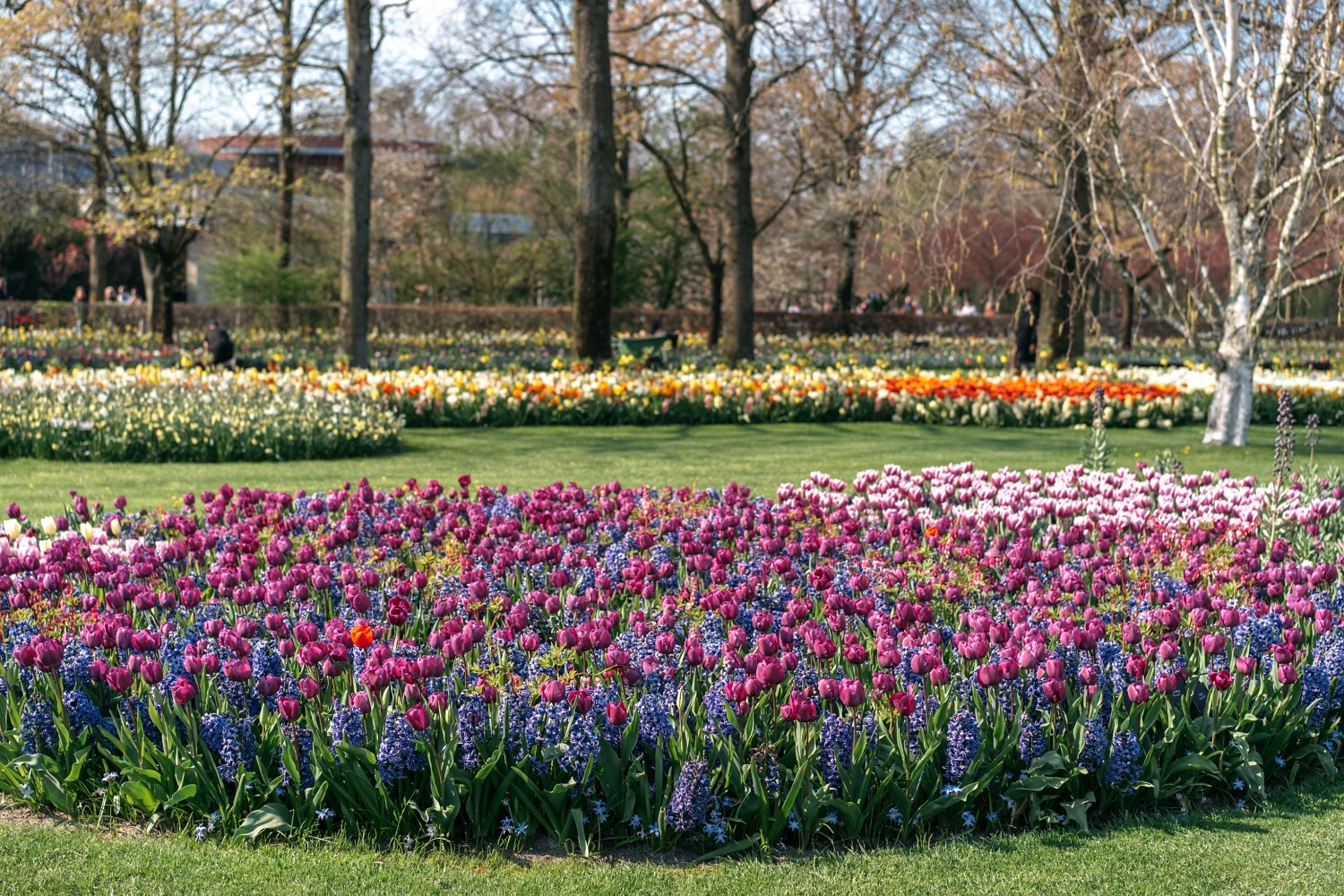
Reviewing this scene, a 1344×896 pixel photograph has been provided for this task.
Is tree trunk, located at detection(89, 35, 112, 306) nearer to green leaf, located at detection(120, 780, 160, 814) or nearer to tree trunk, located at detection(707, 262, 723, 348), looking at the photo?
tree trunk, located at detection(707, 262, 723, 348)

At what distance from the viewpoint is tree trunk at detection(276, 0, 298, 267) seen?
22.6m

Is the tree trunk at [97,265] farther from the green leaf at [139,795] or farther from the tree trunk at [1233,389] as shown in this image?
the green leaf at [139,795]

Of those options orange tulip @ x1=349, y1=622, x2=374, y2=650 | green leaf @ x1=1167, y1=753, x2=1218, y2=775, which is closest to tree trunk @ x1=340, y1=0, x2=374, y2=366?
orange tulip @ x1=349, y1=622, x2=374, y2=650

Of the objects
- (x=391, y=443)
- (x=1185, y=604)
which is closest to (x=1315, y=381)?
(x=391, y=443)

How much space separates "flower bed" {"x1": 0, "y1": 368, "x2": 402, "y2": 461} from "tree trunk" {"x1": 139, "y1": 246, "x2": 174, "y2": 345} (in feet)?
39.2

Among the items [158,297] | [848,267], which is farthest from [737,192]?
[848,267]

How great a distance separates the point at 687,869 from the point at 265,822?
1091 millimetres

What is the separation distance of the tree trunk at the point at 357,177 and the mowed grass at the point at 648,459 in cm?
434

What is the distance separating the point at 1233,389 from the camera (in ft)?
38.6

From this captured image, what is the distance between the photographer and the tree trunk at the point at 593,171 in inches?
671

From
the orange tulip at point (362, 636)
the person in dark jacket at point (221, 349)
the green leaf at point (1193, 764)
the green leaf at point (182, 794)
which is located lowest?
the green leaf at point (182, 794)

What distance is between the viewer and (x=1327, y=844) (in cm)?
368

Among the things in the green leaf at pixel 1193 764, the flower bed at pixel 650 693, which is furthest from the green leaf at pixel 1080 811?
the green leaf at pixel 1193 764

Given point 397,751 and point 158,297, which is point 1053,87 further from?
point 158,297
